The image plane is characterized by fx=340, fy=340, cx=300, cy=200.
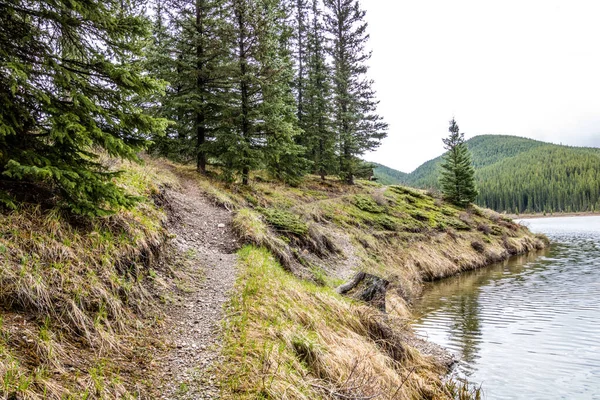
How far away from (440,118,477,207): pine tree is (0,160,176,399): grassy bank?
34257 mm

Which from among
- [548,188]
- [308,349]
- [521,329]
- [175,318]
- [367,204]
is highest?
[548,188]

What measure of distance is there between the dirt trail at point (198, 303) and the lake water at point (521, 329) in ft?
19.1

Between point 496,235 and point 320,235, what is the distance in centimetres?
2171

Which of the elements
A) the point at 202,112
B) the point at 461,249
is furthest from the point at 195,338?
the point at 461,249

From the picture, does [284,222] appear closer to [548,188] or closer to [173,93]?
[173,93]

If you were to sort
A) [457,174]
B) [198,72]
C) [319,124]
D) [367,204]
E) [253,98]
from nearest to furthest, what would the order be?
1. [198,72]
2. [253,98]
3. [367,204]
4. [319,124]
5. [457,174]

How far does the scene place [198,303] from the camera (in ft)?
19.1

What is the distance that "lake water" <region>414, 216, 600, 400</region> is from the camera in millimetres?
7498

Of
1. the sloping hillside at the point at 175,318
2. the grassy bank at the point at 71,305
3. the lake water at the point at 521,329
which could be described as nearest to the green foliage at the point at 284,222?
the sloping hillside at the point at 175,318

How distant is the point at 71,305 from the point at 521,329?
12.1 m

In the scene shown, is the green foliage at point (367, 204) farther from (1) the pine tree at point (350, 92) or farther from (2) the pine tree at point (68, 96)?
(2) the pine tree at point (68, 96)

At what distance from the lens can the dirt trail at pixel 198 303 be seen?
3.81 meters

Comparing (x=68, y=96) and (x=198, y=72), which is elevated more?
(x=198, y=72)

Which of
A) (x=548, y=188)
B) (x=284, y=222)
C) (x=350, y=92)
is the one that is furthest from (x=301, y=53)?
(x=548, y=188)
